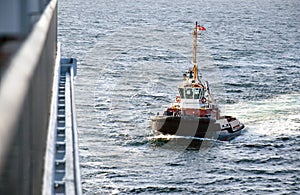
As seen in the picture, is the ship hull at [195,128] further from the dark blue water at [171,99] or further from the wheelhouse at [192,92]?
the wheelhouse at [192,92]

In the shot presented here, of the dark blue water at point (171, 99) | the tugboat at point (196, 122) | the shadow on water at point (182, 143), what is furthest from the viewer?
the tugboat at point (196, 122)

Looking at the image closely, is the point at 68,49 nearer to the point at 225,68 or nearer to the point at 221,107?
the point at 225,68

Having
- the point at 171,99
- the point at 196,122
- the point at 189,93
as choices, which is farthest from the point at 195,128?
the point at 171,99

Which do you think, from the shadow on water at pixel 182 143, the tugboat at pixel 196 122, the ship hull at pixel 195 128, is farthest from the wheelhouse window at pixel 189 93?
the shadow on water at pixel 182 143

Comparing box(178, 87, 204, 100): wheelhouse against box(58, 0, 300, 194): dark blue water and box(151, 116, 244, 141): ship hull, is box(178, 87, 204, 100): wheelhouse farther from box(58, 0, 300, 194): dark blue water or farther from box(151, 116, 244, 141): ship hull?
box(58, 0, 300, 194): dark blue water

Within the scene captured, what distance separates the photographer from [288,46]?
86188 millimetres

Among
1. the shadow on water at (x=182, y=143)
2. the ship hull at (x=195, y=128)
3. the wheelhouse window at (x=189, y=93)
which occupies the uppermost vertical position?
the wheelhouse window at (x=189, y=93)

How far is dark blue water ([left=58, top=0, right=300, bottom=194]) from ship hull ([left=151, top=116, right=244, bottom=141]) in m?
0.50

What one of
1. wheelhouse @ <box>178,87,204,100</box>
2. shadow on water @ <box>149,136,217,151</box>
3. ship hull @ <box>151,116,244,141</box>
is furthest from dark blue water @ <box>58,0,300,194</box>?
wheelhouse @ <box>178,87,204,100</box>

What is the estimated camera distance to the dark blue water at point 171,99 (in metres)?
33.4

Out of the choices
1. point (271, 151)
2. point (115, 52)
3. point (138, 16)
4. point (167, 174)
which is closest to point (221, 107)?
point (271, 151)

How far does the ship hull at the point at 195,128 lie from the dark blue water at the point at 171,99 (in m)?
0.50

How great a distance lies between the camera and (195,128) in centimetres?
4275

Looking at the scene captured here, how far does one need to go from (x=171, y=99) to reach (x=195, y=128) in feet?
27.1
